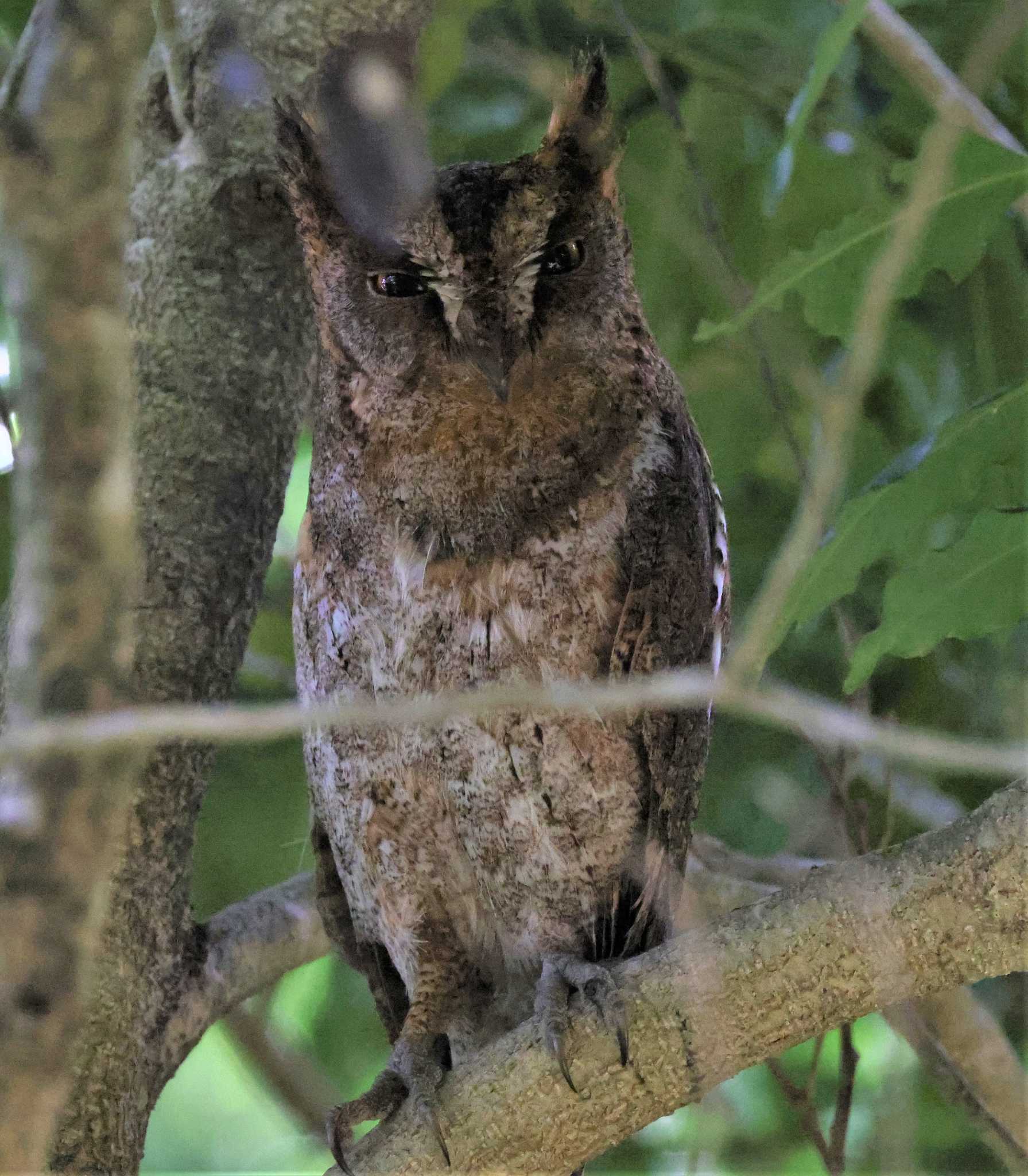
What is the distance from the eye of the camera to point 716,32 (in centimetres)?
213

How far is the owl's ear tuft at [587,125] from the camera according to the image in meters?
1.80

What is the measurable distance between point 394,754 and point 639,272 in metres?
0.89

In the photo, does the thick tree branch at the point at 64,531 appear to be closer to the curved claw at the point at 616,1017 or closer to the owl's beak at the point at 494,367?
the curved claw at the point at 616,1017

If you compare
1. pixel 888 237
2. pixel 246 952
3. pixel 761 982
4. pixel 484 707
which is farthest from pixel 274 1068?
pixel 484 707

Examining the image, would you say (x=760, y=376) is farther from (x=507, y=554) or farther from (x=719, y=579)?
(x=507, y=554)

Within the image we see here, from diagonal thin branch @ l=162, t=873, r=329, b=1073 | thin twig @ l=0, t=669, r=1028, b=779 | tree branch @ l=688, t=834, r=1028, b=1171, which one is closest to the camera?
thin twig @ l=0, t=669, r=1028, b=779

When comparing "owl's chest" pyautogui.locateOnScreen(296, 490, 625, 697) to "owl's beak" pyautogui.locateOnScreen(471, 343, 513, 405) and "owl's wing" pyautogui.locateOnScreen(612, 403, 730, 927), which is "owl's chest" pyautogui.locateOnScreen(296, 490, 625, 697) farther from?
"owl's beak" pyautogui.locateOnScreen(471, 343, 513, 405)

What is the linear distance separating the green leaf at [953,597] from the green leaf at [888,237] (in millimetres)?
307

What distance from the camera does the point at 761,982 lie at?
1.28 meters

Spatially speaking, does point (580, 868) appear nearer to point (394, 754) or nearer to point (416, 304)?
point (394, 754)

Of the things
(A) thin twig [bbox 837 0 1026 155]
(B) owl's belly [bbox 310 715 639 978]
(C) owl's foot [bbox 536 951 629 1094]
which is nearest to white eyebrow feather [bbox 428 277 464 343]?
(B) owl's belly [bbox 310 715 639 978]

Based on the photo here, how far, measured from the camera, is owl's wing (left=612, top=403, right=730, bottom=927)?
1738mm

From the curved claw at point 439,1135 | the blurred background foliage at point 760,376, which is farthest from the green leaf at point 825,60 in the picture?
the curved claw at point 439,1135

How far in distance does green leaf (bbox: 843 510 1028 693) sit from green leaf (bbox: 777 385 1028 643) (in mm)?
41
